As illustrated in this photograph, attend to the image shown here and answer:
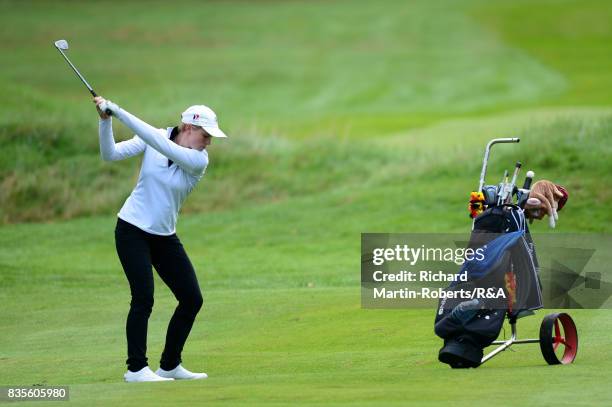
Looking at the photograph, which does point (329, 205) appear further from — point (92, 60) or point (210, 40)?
point (210, 40)

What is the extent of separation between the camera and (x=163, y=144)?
8.62 metres

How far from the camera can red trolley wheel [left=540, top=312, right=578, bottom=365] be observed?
8898 mm

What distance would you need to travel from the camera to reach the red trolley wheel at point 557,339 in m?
8.90

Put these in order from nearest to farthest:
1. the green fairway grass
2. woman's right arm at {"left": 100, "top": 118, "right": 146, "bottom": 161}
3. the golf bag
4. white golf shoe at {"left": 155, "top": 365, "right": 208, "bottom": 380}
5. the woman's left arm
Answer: the woman's left arm → the golf bag → woman's right arm at {"left": 100, "top": 118, "right": 146, "bottom": 161} → white golf shoe at {"left": 155, "top": 365, "right": 208, "bottom": 380} → the green fairway grass

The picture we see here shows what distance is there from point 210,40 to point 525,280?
57961mm

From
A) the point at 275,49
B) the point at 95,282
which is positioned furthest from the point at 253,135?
the point at 275,49

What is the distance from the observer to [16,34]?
6206 centimetres

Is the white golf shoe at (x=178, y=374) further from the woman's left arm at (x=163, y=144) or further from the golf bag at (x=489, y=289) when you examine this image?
the golf bag at (x=489, y=289)

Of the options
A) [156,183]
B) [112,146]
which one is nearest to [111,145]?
[112,146]

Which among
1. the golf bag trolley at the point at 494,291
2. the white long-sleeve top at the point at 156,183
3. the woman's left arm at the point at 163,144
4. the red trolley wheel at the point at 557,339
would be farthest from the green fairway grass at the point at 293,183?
the woman's left arm at the point at 163,144

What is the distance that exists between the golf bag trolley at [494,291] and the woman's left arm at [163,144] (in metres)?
1.94

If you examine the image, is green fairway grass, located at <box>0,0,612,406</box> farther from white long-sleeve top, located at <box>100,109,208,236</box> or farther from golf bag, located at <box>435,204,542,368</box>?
white long-sleeve top, located at <box>100,109,208,236</box>

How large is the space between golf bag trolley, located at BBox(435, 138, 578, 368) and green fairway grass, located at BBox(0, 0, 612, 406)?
296 mm

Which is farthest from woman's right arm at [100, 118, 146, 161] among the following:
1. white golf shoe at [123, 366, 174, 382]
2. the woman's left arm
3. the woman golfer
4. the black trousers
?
white golf shoe at [123, 366, 174, 382]
